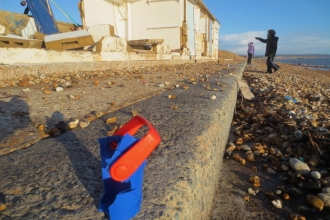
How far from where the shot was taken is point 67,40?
400 cm

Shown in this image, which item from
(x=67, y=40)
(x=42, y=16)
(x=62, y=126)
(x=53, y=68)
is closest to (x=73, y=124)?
(x=62, y=126)

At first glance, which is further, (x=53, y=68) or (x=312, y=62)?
(x=312, y=62)

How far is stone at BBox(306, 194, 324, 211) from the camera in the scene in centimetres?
121

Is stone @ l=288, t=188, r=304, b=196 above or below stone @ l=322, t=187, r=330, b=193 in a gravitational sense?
below

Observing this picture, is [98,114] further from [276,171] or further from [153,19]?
[153,19]

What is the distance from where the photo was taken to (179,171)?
76 cm

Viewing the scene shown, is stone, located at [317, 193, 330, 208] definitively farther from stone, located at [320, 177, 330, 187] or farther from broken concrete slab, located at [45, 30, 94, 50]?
broken concrete slab, located at [45, 30, 94, 50]

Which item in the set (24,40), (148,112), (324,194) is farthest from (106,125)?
(24,40)

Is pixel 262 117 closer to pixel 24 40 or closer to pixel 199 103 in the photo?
pixel 199 103

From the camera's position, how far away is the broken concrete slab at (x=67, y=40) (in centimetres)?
379

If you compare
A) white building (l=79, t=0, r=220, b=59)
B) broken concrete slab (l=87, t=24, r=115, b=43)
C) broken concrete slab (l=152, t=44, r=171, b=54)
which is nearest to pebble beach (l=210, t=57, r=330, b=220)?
broken concrete slab (l=87, t=24, r=115, b=43)

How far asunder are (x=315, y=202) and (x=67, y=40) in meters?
4.35

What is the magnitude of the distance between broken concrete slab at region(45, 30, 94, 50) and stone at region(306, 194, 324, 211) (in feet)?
13.7

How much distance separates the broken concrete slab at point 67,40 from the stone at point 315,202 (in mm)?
4166
